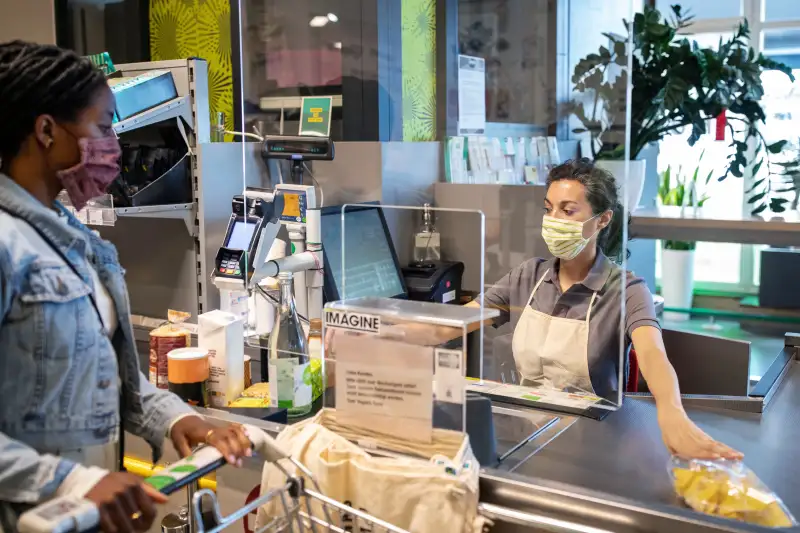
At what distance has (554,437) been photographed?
5.16ft

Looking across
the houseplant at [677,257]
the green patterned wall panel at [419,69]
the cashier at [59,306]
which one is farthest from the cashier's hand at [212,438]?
the houseplant at [677,257]

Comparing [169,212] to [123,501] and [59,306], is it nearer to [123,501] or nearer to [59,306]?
[59,306]

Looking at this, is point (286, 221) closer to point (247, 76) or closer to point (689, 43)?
point (247, 76)

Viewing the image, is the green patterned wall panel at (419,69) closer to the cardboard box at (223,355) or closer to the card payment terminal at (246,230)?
the card payment terminal at (246,230)

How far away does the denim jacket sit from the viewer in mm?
971

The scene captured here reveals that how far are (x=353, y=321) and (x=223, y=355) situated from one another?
1.70 feet

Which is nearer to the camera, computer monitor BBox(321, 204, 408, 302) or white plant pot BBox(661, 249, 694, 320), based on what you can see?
computer monitor BBox(321, 204, 408, 302)

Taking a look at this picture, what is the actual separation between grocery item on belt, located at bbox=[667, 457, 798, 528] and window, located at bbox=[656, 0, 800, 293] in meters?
5.69

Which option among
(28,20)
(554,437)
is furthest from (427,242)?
(28,20)

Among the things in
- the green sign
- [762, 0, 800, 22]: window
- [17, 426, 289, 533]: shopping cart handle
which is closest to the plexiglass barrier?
the green sign

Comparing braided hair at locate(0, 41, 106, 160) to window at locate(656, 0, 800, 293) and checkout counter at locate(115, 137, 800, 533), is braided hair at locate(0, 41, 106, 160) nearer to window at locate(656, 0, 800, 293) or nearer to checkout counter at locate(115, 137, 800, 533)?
checkout counter at locate(115, 137, 800, 533)

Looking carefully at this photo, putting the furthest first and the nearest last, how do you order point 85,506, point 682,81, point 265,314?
point 682,81 → point 265,314 → point 85,506

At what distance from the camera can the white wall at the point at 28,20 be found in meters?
3.42

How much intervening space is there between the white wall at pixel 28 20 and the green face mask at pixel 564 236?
96.0 inches
